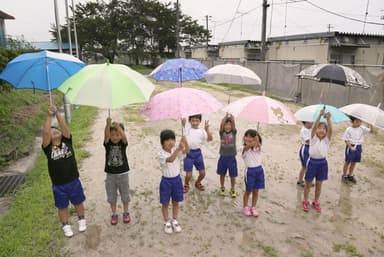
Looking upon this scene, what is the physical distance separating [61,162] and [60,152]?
0.11m

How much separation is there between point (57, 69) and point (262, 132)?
590 centimetres

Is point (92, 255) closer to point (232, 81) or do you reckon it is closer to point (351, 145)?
point (232, 81)

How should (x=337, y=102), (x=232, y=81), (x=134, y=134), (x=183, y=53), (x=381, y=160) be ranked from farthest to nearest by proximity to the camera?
(x=183, y=53)
(x=337, y=102)
(x=134, y=134)
(x=381, y=160)
(x=232, y=81)

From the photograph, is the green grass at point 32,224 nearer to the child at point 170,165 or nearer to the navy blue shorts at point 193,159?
the child at point 170,165

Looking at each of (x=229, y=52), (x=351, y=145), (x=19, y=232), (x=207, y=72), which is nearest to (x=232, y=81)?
(x=207, y=72)

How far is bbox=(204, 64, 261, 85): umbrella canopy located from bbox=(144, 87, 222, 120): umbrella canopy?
103 centimetres

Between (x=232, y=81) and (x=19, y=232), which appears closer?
(x=19, y=232)

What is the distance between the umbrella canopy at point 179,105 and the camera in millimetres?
2840

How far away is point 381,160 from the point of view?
5.91 meters

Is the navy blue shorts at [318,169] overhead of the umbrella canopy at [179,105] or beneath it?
beneath

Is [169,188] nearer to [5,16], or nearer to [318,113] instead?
[318,113]

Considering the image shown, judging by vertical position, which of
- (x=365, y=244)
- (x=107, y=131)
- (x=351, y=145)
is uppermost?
(x=107, y=131)

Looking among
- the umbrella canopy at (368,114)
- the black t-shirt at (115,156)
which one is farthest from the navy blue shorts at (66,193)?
the umbrella canopy at (368,114)

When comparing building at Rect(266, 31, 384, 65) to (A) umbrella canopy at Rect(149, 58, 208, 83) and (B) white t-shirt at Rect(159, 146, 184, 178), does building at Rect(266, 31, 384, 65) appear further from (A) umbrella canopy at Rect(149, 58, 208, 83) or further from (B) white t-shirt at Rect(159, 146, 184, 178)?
(B) white t-shirt at Rect(159, 146, 184, 178)
